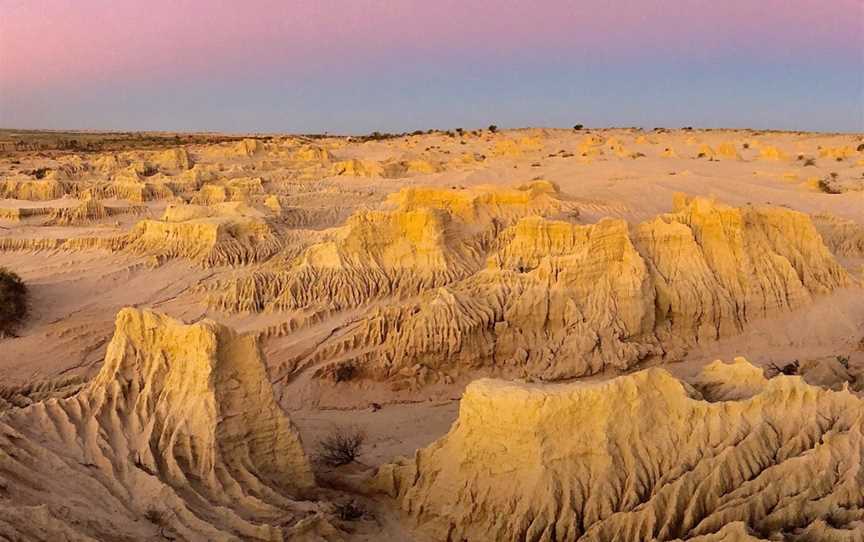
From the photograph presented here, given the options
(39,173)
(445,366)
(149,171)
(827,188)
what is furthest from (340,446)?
(39,173)

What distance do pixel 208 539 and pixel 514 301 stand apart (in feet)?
28.6

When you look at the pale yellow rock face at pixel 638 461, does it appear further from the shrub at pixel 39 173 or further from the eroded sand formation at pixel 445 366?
the shrub at pixel 39 173

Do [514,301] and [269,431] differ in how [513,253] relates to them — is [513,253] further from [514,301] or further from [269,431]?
[269,431]

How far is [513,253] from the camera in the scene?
56.1 ft

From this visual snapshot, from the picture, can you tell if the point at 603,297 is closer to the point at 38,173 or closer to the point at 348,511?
the point at 348,511

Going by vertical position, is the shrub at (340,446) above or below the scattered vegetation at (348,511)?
below

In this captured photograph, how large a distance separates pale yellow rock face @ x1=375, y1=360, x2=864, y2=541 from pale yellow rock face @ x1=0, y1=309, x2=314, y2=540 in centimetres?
186

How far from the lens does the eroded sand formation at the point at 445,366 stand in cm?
755

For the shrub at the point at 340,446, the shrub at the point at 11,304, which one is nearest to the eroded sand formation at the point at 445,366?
the shrub at the point at 340,446

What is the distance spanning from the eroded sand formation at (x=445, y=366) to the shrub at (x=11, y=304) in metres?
0.74

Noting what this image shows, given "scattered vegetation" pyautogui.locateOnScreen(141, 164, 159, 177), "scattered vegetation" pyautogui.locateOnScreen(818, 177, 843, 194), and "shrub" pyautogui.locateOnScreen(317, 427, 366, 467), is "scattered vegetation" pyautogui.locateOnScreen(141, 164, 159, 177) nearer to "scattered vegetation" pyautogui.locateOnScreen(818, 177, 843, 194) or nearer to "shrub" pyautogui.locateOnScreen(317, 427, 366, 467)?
"scattered vegetation" pyautogui.locateOnScreen(818, 177, 843, 194)

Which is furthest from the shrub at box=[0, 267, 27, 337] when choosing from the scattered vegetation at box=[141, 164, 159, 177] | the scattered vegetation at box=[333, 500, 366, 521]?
the scattered vegetation at box=[141, 164, 159, 177]

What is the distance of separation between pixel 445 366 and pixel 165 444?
22.6 ft

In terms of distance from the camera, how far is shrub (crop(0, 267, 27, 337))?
18312 millimetres
